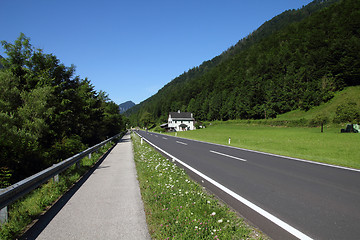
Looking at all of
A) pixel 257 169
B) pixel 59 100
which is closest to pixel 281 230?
pixel 257 169

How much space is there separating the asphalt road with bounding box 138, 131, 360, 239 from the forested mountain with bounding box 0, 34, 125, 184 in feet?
21.3

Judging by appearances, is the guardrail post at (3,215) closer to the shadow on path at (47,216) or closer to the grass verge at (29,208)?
the grass verge at (29,208)

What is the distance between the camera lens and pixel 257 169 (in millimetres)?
7766

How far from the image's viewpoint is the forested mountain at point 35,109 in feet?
25.6

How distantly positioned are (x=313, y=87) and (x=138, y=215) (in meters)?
71.0

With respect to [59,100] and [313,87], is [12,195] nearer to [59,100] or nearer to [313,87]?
[59,100]

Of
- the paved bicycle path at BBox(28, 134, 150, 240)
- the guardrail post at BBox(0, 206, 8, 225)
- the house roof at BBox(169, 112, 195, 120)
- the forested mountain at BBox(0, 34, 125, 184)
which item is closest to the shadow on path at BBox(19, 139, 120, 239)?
the paved bicycle path at BBox(28, 134, 150, 240)

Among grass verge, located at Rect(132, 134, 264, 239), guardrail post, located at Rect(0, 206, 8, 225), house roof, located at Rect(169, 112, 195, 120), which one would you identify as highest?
house roof, located at Rect(169, 112, 195, 120)

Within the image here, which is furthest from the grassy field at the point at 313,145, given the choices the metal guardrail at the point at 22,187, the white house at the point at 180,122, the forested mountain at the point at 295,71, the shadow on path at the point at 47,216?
the white house at the point at 180,122

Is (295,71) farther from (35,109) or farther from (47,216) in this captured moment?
(47,216)

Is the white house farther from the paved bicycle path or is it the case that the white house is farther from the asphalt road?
the paved bicycle path

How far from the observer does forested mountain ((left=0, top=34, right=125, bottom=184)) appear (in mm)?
7816

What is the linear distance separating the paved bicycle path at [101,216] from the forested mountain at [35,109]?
348 cm

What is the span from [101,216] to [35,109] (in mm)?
12839
